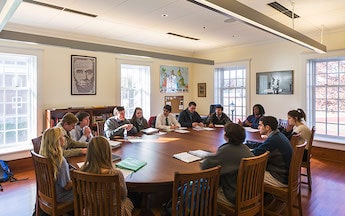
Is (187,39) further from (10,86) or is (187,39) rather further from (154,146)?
(10,86)

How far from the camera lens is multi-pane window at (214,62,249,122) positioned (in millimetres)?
6217

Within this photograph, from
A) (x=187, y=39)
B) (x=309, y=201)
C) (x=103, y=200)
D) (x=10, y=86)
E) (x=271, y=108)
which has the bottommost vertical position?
(x=309, y=201)

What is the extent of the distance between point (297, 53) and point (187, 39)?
240 cm

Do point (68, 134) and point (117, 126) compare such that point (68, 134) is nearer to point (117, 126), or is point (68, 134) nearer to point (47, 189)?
point (47, 189)

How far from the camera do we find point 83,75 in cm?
505

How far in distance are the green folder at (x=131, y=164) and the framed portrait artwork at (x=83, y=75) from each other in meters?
3.16

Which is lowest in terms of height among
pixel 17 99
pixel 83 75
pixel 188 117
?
pixel 188 117

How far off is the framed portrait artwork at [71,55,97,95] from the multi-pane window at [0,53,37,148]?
707 mm

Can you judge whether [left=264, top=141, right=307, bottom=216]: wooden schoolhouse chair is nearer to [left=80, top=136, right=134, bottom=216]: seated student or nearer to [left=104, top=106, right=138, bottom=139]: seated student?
[left=80, top=136, right=134, bottom=216]: seated student

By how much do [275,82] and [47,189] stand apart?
16.5 ft

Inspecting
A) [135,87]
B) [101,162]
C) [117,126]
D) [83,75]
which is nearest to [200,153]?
[101,162]

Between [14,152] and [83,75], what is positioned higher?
[83,75]

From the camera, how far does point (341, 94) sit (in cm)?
482

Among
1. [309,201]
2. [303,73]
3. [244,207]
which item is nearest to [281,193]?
[244,207]
